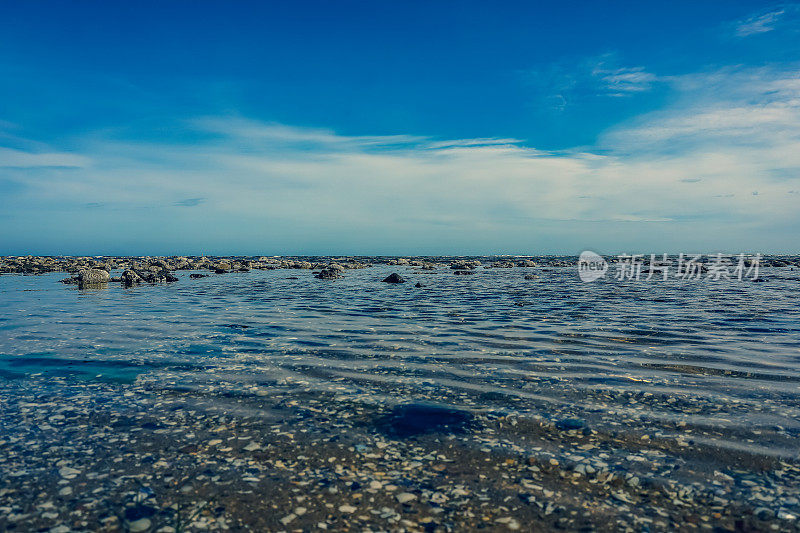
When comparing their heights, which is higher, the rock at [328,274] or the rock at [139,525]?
the rock at [328,274]

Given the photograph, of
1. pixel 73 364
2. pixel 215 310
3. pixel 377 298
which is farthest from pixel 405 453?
pixel 377 298

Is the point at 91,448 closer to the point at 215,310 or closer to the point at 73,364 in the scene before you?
the point at 73,364

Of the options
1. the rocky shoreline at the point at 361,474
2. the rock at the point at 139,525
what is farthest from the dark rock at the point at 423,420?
the rock at the point at 139,525

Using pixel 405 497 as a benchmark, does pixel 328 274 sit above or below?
above

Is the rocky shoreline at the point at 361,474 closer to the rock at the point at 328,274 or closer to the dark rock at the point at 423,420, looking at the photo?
the dark rock at the point at 423,420

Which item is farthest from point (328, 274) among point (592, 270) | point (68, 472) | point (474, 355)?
point (68, 472)

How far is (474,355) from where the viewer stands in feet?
39.8

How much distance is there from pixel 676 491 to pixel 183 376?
9419mm

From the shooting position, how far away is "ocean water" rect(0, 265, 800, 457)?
829cm

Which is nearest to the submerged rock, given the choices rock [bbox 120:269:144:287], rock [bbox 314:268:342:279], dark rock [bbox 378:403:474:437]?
rock [bbox 314:268:342:279]

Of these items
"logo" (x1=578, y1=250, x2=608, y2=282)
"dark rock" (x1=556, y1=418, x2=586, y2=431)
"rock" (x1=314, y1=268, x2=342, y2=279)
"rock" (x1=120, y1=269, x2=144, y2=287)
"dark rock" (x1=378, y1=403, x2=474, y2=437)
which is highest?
"logo" (x1=578, y1=250, x2=608, y2=282)

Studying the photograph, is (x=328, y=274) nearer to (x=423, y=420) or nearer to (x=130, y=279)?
(x=130, y=279)

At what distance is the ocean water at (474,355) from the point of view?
829 centimetres

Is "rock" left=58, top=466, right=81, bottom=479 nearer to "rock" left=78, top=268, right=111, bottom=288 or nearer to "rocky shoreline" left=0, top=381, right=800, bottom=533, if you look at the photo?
"rocky shoreline" left=0, top=381, right=800, bottom=533
